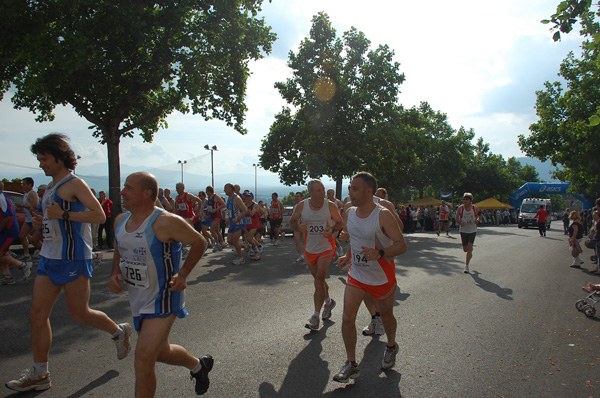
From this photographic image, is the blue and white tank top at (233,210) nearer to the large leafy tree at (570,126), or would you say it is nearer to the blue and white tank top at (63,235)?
the blue and white tank top at (63,235)

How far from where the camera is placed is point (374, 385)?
12.0ft

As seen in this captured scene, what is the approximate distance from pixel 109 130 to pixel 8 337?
13804 mm

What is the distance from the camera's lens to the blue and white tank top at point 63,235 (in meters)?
3.62

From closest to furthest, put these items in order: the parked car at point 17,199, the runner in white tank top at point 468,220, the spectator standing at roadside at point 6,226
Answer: the spectator standing at roadside at point 6,226 → the runner in white tank top at point 468,220 → the parked car at point 17,199

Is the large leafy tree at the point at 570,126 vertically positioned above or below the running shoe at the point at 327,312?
above

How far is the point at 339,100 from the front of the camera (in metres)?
27.3

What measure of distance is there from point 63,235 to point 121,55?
1440 cm

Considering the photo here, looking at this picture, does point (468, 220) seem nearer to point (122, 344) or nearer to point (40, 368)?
point (122, 344)

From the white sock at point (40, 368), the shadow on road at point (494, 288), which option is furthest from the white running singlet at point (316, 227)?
the shadow on road at point (494, 288)

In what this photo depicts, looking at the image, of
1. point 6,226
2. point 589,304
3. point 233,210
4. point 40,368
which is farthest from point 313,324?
point 233,210

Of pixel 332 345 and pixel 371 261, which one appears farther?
pixel 332 345

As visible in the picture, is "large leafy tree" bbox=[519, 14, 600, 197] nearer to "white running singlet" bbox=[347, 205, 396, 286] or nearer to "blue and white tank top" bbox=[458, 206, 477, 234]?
"blue and white tank top" bbox=[458, 206, 477, 234]

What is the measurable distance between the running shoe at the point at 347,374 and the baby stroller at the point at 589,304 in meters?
4.65

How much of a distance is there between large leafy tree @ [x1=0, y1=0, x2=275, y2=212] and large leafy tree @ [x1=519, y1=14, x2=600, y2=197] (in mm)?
24927
